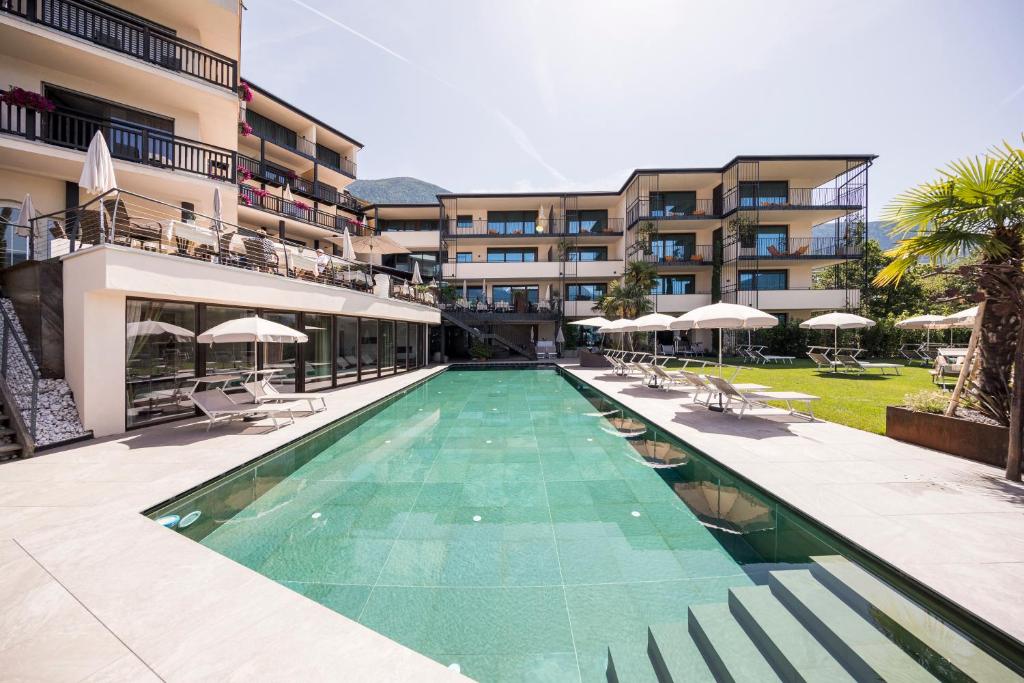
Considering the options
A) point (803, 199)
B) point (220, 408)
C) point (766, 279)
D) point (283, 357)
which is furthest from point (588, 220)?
point (220, 408)

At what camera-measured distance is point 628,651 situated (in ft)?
8.53

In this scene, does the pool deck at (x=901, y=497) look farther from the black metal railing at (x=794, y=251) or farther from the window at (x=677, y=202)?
the window at (x=677, y=202)

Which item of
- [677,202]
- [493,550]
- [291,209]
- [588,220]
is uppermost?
[677,202]

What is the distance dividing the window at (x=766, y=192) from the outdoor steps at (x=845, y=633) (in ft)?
87.9

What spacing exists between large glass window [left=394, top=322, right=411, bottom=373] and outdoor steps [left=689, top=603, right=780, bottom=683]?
649 inches

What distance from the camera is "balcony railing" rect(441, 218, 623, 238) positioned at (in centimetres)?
2717

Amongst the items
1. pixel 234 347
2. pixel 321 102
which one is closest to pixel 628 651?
pixel 234 347

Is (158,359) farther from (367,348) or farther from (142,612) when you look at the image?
(367,348)

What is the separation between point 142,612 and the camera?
250cm

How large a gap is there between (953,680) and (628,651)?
1663 mm

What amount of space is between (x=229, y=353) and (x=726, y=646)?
11066mm

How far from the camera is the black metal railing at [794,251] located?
23625 millimetres

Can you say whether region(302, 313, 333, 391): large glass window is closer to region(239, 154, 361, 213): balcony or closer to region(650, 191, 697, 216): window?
region(239, 154, 361, 213): balcony

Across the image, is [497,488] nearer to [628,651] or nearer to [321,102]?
[628,651]
